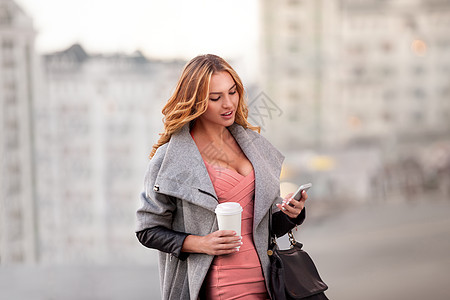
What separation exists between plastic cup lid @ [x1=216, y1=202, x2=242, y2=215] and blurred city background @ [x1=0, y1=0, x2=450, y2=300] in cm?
300

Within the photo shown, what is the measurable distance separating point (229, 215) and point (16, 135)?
4.20 m

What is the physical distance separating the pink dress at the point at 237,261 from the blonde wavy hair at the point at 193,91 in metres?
0.15

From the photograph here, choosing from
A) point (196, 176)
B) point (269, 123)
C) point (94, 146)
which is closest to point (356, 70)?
point (269, 123)

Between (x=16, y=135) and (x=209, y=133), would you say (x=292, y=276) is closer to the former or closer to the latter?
(x=209, y=133)

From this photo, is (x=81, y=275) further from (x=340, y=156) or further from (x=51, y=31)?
(x=340, y=156)

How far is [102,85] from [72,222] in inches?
53.1

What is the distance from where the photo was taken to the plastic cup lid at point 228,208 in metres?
1.28

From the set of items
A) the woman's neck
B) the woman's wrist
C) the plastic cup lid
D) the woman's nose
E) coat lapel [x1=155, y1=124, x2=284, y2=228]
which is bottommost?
the woman's wrist

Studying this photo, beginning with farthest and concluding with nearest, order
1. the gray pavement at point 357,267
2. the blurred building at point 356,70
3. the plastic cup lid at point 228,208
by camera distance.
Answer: the blurred building at point 356,70 < the gray pavement at point 357,267 < the plastic cup lid at point 228,208

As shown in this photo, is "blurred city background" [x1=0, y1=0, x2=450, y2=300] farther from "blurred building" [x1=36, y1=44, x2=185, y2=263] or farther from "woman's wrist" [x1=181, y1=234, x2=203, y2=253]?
"woman's wrist" [x1=181, y1=234, x2=203, y2=253]

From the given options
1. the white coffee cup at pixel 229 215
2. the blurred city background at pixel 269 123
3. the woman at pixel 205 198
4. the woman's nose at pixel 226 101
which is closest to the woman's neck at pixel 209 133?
the woman at pixel 205 198

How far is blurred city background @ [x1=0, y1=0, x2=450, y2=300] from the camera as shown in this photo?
4.62 m

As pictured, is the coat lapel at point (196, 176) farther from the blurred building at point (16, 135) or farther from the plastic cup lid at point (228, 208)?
the blurred building at point (16, 135)

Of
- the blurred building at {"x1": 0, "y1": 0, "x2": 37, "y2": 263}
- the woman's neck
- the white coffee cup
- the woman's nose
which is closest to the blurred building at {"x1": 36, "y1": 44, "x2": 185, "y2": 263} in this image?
the blurred building at {"x1": 0, "y1": 0, "x2": 37, "y2": 263}
